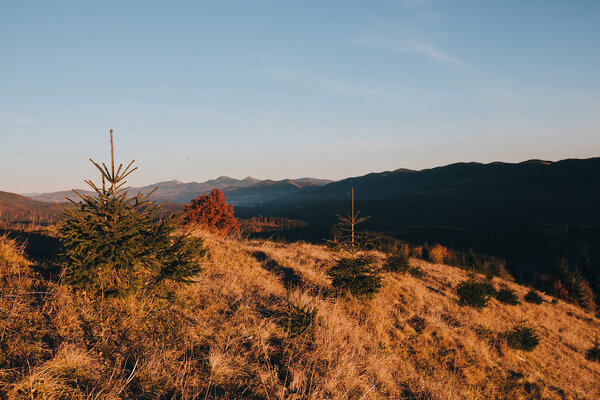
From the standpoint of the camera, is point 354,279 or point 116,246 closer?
point 116,246

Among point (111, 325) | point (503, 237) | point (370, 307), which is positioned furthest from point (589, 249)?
point (111, 325)

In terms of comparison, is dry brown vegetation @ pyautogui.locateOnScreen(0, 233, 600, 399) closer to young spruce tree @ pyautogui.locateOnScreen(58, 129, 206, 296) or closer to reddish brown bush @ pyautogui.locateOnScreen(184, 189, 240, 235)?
young spruce tree @ pyautogui.locateOnScreen(58, 129, 206, 296)

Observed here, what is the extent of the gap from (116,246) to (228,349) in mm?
2657

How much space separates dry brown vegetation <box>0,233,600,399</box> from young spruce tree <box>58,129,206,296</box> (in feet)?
1.22

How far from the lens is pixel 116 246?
16.8ft

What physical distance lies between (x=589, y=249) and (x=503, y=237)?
32.8 metres

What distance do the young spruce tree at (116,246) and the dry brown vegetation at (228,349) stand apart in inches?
14.7

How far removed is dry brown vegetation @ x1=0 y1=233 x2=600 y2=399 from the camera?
145 inches

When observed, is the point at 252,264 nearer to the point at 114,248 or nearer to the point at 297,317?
the point at 297,317

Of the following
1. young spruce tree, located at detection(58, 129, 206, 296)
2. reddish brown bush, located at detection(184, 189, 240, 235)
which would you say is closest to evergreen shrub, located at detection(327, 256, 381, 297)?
young spruce tree, located at detection(58, 129, 206, 296)

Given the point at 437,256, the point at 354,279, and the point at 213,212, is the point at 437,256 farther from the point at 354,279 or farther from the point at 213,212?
the point at 354,279

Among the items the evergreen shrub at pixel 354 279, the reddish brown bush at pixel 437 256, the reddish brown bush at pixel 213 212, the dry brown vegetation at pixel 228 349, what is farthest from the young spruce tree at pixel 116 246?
the reddish brown bush at pixel 437 256

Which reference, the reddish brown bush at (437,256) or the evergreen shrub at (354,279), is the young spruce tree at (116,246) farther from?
the reddish brown bush at (437,256)

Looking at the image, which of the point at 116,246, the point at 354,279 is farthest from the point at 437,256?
the point at 116,246
